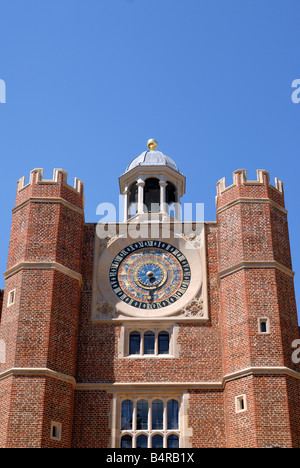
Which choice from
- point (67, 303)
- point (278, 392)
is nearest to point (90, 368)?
point (67, 303)

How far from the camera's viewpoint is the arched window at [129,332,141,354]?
1192 inches

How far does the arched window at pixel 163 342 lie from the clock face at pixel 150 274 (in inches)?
48.4

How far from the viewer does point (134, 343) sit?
30469 millimetres

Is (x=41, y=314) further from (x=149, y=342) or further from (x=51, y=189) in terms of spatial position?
(x=51, y=189)

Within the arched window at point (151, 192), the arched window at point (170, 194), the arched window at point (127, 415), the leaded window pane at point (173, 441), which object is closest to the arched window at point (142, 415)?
the arched window at point (127, 415)

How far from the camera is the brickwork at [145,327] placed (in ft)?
89.6

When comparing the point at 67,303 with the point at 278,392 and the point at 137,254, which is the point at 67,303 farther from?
the point at 278,392

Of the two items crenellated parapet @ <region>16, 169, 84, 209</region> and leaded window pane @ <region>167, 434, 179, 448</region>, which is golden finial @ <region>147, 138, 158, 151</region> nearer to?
crenellated parapet @ <region>16, 169, 84, 209</region>

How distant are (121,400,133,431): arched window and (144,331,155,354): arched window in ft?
6.98

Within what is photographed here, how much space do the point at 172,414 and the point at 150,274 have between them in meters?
5.88

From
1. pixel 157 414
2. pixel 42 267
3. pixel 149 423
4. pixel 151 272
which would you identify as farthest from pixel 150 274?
pixel 149 423

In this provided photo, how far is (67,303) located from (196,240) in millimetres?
6178

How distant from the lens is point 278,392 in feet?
89.9

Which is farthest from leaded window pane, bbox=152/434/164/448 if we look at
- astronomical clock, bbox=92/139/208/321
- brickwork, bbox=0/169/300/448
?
astronomical clock, bbox=92/139/208/321
